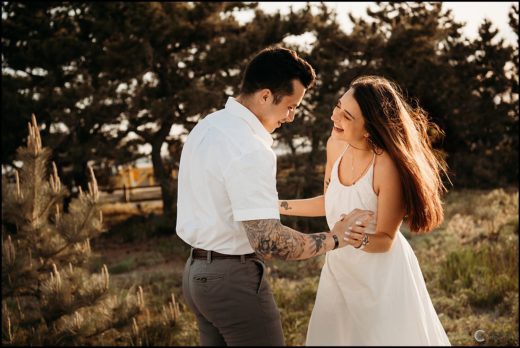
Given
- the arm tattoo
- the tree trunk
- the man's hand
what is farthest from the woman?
the tree trunk

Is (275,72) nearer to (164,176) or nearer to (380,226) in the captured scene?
(380,226)

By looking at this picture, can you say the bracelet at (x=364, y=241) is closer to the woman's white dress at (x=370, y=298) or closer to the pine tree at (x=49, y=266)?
the woman's white dress at (x=370, y=298)

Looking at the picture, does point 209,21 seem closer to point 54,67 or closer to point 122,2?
point 122,2

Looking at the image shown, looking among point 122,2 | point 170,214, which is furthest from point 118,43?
point 170,214

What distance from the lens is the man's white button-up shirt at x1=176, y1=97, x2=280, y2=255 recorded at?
83.5 inches

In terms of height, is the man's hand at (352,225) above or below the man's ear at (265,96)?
below

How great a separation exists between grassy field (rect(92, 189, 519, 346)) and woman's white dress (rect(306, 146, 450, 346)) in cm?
46

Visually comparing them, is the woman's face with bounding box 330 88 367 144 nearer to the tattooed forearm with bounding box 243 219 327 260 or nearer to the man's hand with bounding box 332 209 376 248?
the man's hand with bounding box 332 209 376 248

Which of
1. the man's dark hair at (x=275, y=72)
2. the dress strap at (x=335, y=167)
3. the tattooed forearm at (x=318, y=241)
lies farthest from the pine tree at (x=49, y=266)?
the tattooed forearm at (x=318, y=241)

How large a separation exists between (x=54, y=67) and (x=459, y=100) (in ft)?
41.2

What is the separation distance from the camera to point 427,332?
8.80 feet

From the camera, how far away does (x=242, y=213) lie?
2.13m

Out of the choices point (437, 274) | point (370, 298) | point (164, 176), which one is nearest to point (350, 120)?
point (370, 298)

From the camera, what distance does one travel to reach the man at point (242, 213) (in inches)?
84.0
